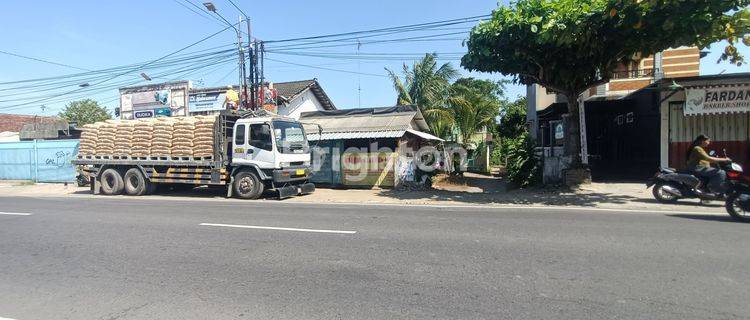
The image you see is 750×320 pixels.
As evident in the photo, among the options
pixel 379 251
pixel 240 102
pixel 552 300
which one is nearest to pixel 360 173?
pixel 240 102

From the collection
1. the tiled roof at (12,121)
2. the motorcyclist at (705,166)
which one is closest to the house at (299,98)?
the motorcyclist at (705,166)

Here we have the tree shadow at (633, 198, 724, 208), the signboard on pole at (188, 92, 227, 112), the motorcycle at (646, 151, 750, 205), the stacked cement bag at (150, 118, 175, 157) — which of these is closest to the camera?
the motorcycle at (646, 151, 750, 205)

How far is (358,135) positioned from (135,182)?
8.11 meters

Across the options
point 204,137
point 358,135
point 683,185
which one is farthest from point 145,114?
point 683,185

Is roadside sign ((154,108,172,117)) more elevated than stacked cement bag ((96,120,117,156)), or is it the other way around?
roadside sign ((154,108,172,117))

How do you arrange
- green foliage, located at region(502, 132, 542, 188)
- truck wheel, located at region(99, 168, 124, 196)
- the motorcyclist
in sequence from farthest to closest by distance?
truck wheel, located at region(99, 168, 124, 196) < green foliage, located at region(502, 132, 542, 188) < the motorcyclist

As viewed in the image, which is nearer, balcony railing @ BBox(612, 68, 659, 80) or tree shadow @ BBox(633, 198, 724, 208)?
tree shadow @ BBox(633, 198, 724, 208)

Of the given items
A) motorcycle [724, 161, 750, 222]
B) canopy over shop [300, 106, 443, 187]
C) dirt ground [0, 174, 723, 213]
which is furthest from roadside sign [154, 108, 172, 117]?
motorcycle [724, 161, 750, 222]

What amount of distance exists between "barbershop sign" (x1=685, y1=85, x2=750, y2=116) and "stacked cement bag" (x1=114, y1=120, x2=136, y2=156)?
58.8 ft

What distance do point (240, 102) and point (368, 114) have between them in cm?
611

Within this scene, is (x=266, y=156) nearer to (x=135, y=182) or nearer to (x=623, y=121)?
(x=135, y=182)

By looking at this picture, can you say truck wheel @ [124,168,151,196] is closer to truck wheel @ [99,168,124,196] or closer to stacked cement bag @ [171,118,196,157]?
truck wheel @ [99,168,124,196]

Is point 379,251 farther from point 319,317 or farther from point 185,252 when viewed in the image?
point 185,252

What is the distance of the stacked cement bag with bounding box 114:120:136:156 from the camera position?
15.8m
